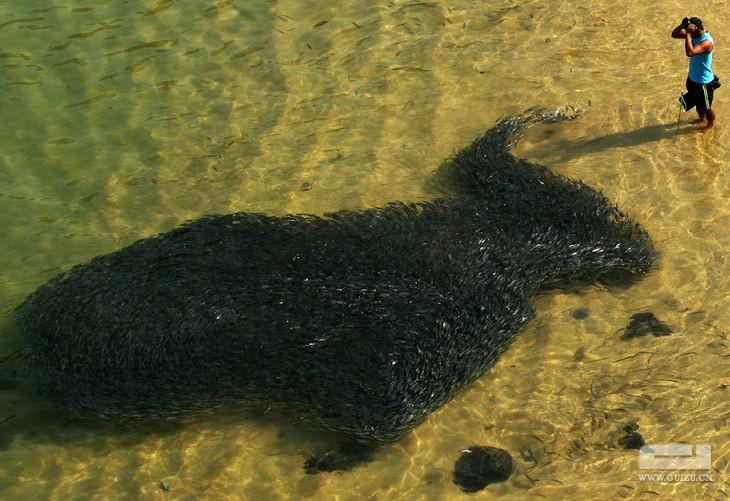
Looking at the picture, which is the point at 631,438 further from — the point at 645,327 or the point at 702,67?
the point at 702,67

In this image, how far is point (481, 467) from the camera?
5617 mm

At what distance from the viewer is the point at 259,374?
6.01 metres

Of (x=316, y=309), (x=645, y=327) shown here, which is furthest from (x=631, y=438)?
(x=316, y=309)

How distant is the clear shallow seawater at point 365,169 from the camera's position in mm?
5816

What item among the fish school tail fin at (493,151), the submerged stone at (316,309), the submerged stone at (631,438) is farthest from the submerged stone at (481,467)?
the fish school tail fin at (493,151)

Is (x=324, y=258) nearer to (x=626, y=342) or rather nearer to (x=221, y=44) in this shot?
(x=626, y=342)

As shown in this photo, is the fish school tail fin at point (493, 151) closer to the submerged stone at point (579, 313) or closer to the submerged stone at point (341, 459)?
the submerged stone at point (579, 313)

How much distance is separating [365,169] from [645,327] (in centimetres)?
322

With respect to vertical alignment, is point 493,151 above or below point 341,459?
above

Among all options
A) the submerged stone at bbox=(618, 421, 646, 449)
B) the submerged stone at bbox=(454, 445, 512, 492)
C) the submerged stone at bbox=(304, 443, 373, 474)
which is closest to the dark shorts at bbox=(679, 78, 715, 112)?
the submerged stone at bbox=(618, 421, 646, 449)

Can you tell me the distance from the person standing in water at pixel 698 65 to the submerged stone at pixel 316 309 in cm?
188

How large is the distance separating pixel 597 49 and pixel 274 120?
3823 mm

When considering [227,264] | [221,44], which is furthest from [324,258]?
[221,44]

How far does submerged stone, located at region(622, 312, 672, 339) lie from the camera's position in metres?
6.46
